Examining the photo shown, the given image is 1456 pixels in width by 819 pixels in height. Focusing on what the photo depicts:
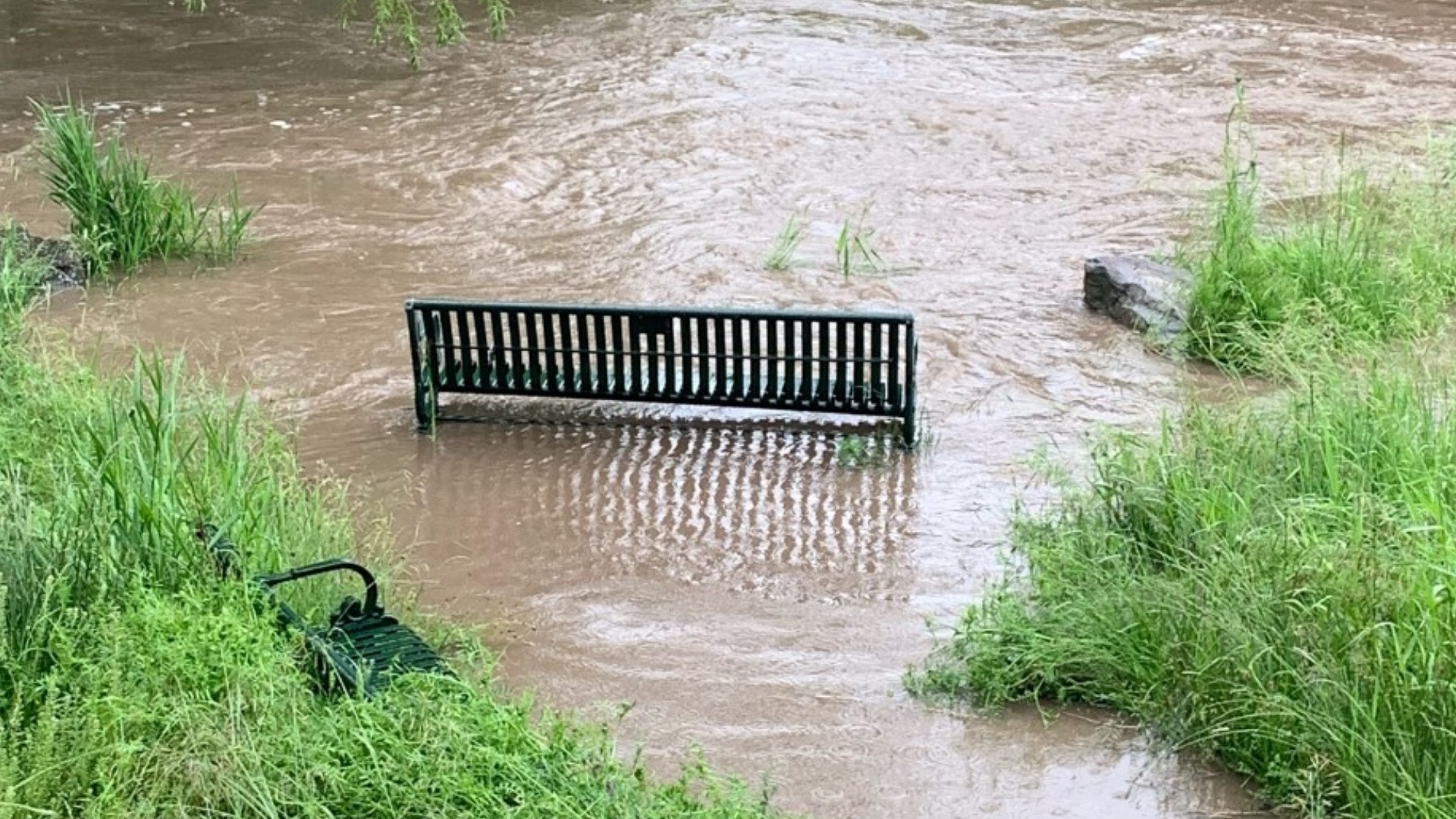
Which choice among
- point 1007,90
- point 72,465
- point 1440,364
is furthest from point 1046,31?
point 72,465

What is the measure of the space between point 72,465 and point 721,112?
8182mm

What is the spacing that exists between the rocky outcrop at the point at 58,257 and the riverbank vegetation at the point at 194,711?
14.4 feet

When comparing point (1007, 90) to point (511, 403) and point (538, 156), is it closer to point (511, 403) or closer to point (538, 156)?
Result: point (538, 156)

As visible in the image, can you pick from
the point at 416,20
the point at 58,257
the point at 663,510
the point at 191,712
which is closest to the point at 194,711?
the point at 191,712

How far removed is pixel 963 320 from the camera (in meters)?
8.48

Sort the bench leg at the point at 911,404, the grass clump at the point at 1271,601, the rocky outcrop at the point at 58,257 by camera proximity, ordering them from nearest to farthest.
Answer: the grass clump at the point at 1271,601 < the bench leg at the point at 911,404 < the rocky outcrop at the point at 58,257

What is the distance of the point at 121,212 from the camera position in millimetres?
9000

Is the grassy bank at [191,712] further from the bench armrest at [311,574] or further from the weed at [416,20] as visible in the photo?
the weed at [416,20]

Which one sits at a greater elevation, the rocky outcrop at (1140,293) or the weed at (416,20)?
the weed at (416,20)

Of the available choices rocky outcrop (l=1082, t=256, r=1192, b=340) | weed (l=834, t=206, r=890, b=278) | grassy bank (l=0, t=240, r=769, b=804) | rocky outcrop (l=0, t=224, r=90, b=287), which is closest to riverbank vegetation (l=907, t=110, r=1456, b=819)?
rocky outcrop (l=1082, t=256, r=1192, b=340)

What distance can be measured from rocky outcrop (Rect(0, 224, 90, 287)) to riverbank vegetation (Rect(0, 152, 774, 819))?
4.40m

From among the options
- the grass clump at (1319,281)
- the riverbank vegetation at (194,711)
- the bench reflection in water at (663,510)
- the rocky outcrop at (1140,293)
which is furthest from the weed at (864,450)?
the riverbank vegetation at (194,711)

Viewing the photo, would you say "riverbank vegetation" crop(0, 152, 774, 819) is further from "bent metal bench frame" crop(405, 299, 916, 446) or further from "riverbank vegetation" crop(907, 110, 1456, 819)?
"bent metal bench frame" crop(405, 299, 916, 446)

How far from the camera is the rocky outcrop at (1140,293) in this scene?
805 centimetres
